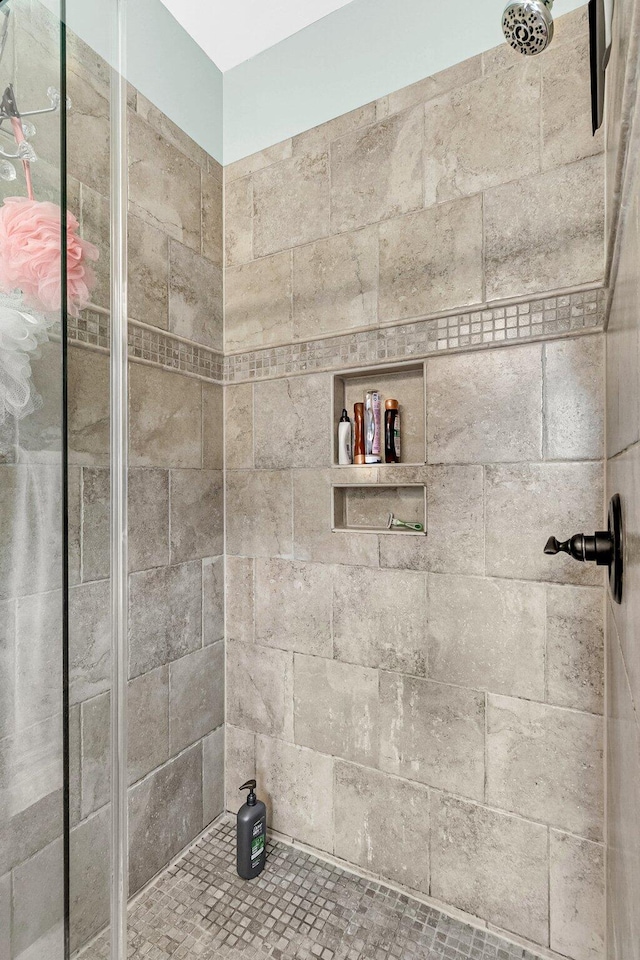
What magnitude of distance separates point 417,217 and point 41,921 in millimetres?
1733

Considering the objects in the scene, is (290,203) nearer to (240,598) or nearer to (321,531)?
(321,531)

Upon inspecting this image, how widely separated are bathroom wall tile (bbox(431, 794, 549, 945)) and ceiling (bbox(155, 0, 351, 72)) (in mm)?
2567

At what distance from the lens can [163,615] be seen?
1.59 metres

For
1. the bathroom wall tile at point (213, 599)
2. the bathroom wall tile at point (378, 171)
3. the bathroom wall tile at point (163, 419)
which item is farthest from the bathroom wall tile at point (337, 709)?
the bathroom wall tile at point (378, 171)

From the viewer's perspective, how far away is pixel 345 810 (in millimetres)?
1574

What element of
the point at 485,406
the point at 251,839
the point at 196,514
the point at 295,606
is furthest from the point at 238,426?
the point at 251,839

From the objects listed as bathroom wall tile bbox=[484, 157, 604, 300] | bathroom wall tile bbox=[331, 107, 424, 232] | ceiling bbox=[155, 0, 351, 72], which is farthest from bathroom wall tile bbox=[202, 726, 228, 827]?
ceiling bbox=[155, 0, 351, 72]

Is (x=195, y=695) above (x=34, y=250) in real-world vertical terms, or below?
below

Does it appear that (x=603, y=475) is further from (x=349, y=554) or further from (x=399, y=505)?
(x=349, y=554)

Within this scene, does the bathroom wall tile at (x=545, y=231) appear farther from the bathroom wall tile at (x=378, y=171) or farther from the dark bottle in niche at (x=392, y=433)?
the dark bottle in niche at (x=392, y=433)

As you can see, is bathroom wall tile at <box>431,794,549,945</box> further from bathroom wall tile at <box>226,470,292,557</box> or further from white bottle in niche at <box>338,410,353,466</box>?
white bottle in niche at <box>338,410,353,466</box>

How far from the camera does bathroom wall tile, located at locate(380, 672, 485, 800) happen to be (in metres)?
1.37

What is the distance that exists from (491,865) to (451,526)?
937 millimetres

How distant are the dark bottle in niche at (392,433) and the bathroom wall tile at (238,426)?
0.54 m
